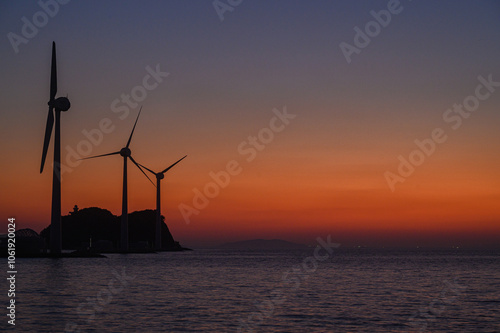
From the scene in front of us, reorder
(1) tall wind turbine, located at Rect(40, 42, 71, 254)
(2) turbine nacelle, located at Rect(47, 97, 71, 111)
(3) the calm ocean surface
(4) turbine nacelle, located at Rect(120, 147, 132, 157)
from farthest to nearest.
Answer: (4) turbine nacelle, located at Rect(120, 147, 132, 157), (2) turbine nacelle, located at Rect(47, 97, 71, 111), (1) tall wind turbine, located at Rect(40, 42, 71, 254), (3) the calm ocean surface

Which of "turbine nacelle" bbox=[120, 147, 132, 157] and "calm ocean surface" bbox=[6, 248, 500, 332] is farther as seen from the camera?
"turbine nacelle" bbox=[120, 147, 132, 157]

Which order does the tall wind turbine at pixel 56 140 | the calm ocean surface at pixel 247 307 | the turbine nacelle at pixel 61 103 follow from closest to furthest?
1. the calm ocean surface at pixel 247 307
2. the tall wind turbine at pixel 56 140
3. the turbine nacelle at pixel 61 103

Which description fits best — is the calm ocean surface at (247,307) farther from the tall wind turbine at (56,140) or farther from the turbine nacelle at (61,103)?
the turbine nacelle at (61,103)

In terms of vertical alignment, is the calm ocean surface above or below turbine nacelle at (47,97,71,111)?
below

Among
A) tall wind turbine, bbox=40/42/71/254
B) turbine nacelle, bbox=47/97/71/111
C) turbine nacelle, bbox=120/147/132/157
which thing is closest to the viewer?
tall wind turbine, bbox=40/42/71/254

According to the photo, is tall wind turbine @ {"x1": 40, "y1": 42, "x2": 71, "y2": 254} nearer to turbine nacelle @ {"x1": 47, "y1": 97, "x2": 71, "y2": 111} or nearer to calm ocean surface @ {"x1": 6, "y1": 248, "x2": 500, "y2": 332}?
turbine nacelle @ {"x1": 47, "y1": 97, "x2": 71, "y2": 111}

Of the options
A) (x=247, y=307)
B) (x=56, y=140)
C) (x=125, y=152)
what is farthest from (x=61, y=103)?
(x=247, y=307)

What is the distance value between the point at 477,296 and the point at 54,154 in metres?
84.7

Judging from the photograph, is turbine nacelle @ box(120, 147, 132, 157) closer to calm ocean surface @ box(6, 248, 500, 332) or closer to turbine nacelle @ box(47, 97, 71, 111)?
turbine nacelle @ box(47, 97, 71, 111)

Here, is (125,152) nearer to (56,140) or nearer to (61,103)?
(61,103)

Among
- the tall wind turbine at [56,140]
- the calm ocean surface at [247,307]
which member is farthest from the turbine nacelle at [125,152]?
the calm ocean surface at [247,307]

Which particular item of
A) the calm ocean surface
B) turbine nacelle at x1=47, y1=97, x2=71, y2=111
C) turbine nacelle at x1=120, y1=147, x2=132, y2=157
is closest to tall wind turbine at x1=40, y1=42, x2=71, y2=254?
turbine nacelle at x1=47, y1=97, x2=71, y2=111

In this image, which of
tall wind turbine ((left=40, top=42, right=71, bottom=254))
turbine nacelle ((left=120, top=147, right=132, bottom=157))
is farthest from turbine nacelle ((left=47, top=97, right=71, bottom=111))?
turbine nacelle ((left=120, top=147, right=132, bottom=157))

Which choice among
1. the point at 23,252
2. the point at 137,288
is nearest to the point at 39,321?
the point at 137,288
